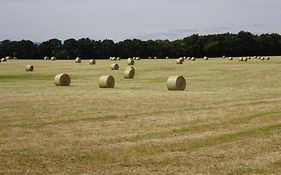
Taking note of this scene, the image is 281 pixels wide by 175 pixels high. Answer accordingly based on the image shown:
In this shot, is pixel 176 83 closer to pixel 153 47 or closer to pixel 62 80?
pixel 62 80

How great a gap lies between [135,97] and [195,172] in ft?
48.2

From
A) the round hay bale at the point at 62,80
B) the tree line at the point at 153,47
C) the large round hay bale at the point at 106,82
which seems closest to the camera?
the large round hay bale at the point at 106,82

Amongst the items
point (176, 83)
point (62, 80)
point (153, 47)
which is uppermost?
point (153, 47)

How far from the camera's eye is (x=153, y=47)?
12800 centimetres

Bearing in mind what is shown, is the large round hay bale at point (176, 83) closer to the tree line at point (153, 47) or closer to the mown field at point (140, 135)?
the mown field at point (140, 135)

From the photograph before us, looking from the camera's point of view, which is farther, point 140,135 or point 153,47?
point 153,47

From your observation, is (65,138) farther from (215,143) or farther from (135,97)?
(135,97)

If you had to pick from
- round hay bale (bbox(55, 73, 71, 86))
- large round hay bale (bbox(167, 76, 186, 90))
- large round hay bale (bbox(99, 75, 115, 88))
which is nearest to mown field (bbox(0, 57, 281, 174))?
large round hay bale (bbox(167, 76, 186, 90))

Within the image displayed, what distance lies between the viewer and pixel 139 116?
20250 millimetres

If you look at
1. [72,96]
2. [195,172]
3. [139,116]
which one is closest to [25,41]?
[72,96]

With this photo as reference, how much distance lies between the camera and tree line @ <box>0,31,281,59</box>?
400 ft

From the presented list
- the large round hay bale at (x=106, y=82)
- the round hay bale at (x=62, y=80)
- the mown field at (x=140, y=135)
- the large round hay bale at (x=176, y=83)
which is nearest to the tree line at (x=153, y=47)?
the round hay bale at (x=62, y=80)

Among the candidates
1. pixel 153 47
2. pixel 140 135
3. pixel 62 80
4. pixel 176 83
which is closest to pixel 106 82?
pixel 62 80

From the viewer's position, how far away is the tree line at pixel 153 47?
12200cm
